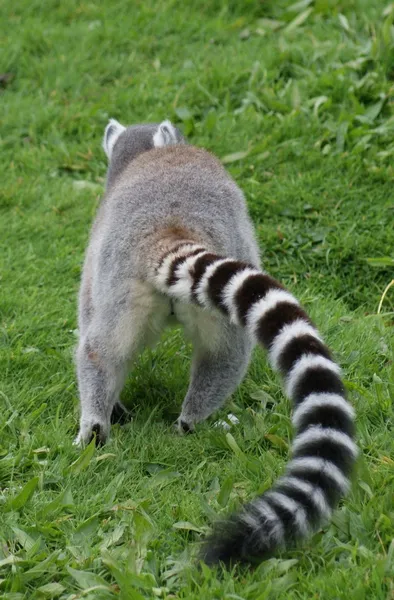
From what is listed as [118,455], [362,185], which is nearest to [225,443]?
[118,455]

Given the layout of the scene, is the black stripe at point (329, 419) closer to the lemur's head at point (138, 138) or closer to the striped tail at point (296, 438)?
the striped tail at point (296, 438)

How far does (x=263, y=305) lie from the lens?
3.54 meters

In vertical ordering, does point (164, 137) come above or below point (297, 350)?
below

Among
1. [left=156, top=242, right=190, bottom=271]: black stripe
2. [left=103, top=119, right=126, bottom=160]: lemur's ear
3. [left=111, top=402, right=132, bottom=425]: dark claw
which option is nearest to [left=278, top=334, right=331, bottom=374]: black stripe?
[left=156, top=242, right=190, bottom=271]: black stripe

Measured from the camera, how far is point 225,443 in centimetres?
428

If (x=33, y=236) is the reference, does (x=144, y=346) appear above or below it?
above

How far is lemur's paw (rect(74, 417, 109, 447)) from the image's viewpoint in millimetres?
4352

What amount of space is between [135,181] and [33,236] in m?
2.19

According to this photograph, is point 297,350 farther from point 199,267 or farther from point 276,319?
point 199,267

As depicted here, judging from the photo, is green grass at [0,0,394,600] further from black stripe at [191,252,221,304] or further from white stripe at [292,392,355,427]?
black stripe at [191,252,221,304]

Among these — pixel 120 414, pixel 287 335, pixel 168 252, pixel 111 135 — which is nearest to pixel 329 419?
pixel 287 335

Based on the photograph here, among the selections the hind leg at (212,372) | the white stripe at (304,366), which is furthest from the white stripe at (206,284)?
the white stripe at (304,366)

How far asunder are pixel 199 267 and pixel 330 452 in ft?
3.90

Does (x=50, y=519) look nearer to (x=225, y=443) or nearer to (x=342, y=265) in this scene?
(x=225, y=443)
